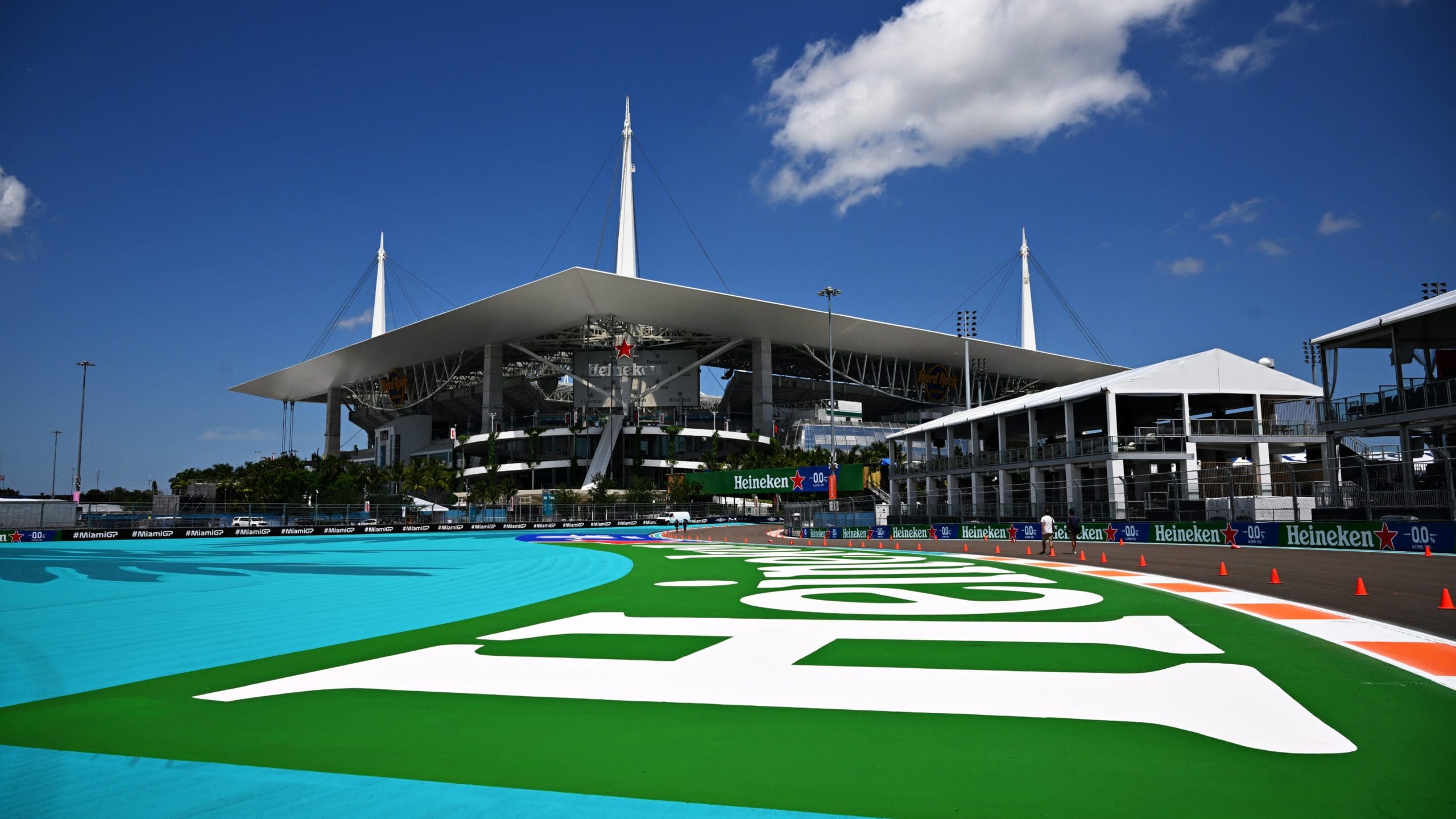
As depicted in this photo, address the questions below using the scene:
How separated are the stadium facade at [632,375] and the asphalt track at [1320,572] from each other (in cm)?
4824

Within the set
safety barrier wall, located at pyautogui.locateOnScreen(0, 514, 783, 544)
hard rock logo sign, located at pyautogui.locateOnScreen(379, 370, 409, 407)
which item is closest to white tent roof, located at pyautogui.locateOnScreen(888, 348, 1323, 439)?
safety barrier wall, located at pyautogui.locateOnScreen(0, 514, 783, 544)

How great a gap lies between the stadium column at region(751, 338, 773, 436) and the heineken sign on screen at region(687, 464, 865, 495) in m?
19.3

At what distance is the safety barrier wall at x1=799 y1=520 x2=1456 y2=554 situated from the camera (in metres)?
23.2

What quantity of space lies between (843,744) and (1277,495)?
38816mm

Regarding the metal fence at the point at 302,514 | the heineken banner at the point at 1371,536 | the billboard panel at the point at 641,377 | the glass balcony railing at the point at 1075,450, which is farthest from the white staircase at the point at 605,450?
the heineken banner at the point at 1371,536

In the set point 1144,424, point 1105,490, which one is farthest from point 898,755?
point 1144,424

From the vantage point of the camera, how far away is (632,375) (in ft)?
332

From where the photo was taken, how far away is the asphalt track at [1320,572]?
37.6 ft

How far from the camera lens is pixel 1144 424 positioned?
62.4 meters

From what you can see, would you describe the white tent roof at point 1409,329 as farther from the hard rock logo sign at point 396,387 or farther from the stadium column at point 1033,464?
the hard rock logo sign at point 396,387

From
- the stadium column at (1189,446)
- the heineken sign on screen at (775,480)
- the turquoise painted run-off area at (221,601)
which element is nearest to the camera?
the turquoise painted run-off area at (221,601)

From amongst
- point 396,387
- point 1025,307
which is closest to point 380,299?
point 396,387

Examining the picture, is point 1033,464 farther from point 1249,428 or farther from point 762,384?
point 762,384

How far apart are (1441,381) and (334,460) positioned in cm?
9943
